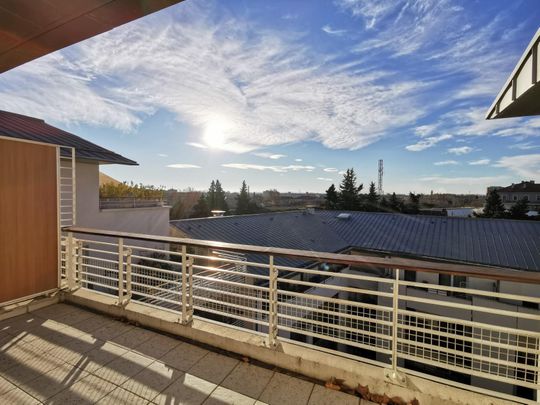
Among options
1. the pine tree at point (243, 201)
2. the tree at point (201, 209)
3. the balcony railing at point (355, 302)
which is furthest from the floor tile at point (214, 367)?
the pine tree at point (243, 201)

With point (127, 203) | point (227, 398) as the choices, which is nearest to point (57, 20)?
point (227, 398)

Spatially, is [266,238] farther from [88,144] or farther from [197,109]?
[88,144]

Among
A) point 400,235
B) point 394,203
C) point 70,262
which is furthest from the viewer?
point 394,203

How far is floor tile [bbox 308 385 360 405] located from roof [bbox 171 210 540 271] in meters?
9.06

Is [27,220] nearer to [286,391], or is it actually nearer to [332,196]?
[286,391]

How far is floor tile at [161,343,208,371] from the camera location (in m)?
2.01

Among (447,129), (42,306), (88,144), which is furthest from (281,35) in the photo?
(447,129)

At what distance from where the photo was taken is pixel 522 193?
35.6m

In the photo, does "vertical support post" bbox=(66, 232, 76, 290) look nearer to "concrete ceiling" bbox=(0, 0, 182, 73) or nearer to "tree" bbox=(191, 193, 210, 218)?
"concrete ceiling" bbox=(0, 0, 182, 73)

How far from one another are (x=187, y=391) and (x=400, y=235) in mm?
Result: 14642

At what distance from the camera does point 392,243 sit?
13438 mm

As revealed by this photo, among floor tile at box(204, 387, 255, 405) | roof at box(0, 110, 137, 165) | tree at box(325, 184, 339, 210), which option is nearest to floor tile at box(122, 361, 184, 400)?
floor tile at box(204, 387, 255, 405)

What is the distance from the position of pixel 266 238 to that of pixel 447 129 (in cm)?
1478

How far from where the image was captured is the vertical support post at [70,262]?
322 centimetres
